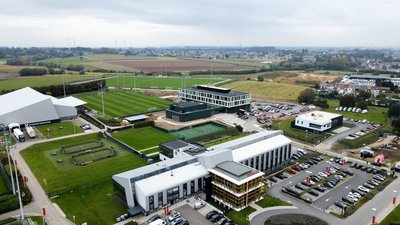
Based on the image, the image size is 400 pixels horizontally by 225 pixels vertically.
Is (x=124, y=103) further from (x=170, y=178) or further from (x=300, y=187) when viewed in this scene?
(x=300, y=187)

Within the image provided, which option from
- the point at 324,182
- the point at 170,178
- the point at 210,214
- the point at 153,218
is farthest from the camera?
the point at 324,182

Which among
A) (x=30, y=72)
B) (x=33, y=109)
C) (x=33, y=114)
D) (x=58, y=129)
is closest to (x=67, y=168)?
(x=58, y=129)

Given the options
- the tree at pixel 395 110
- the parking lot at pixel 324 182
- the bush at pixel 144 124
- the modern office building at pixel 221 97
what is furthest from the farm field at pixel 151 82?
the parking lot at pixel 324 182

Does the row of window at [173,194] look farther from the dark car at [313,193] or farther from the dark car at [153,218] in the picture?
the dark car at [313,193]

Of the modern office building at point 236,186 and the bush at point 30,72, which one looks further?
the bush at point 30,72

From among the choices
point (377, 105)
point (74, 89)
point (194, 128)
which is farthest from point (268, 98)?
point (74, 89)

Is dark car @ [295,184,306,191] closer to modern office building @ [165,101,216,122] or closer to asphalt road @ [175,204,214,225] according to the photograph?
asphalt road @ [175,204,214,225]
